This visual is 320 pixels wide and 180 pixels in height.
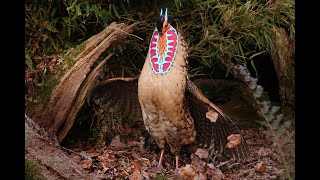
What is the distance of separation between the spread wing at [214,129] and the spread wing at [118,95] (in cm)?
35

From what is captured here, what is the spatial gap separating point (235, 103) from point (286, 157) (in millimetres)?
1441

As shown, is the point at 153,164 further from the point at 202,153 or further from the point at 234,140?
the point at 234,140

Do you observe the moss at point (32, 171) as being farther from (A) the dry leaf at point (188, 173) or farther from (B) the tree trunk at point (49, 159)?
(A) the dry leaf at point (188, 173)

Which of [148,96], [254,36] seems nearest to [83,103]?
[148,96]

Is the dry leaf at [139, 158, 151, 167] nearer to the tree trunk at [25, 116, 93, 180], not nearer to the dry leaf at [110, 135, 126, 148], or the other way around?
the dry leaf at [110, 135, 126, 148]

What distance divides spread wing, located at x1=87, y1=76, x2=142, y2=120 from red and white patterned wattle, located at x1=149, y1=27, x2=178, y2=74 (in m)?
0.27

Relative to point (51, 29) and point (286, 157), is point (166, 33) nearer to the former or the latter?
point (51, 29)

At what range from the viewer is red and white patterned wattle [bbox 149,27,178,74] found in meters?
2.66

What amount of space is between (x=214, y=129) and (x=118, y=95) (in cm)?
57

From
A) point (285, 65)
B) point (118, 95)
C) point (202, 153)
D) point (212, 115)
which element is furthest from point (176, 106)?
point (285, 65)

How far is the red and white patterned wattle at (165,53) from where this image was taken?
2658 millimetres

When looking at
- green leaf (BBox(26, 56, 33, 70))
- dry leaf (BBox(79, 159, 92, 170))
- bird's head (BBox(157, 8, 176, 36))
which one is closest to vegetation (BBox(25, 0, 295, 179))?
green leaf (BBox(26, 56, 33, 70))

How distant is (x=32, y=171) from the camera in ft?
7.16

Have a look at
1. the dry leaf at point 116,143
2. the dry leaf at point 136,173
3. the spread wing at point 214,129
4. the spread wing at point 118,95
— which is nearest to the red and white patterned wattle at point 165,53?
the spread wing at point 214,129
